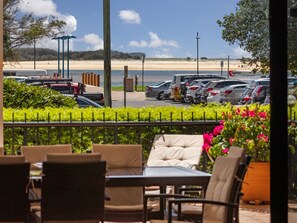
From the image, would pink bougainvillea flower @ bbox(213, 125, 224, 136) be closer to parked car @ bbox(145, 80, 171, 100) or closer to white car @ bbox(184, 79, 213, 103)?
white car @ bbox(184, 79, 213, 103)

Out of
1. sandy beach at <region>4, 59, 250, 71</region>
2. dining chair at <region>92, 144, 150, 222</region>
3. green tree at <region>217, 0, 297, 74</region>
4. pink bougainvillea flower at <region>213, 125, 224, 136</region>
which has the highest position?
sandy beach at <region>4, 59, 250, 71</region>

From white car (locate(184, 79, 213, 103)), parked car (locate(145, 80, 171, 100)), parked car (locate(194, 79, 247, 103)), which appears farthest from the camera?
parked car (locate(145, 80, 171, 100))

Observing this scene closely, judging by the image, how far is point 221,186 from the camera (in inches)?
241

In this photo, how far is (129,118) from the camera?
38.8 feet

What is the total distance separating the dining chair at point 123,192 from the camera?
749 cm

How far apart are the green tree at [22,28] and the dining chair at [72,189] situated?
22436mm

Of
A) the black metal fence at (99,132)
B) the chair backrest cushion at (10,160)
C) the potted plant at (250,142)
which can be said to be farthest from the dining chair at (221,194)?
the black metal fence at (99,132)

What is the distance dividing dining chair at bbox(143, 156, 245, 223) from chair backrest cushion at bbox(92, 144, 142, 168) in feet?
6.11

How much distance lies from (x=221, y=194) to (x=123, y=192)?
216 cm

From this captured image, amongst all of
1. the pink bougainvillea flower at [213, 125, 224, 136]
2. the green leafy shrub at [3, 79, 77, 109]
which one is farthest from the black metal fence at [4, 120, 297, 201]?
the green leafy shrub at [3, 79, 77, 109]

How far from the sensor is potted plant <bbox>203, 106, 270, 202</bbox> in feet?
33.4

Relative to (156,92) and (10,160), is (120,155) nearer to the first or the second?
(10,160)

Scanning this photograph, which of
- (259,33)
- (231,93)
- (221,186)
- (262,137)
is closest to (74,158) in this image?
(221,186)

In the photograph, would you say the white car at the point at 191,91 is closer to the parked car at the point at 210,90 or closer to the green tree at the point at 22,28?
the parked car at the point at 210,90
